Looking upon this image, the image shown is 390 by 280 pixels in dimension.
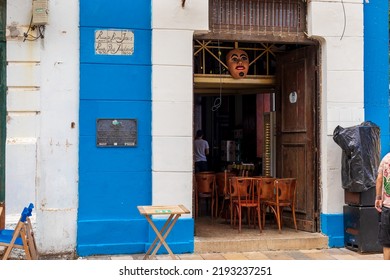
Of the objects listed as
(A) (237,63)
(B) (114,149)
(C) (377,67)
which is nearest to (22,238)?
(B) (114,149)

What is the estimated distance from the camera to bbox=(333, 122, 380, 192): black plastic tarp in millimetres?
8023

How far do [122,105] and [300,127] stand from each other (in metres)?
3.03

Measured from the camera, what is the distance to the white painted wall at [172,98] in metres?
8.07

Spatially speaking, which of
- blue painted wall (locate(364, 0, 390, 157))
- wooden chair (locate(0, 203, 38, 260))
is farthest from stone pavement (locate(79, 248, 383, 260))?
blue painted wall (locate(364, 0, 390, 157))

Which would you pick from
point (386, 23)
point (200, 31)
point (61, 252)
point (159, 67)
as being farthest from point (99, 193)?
point (386, 23)

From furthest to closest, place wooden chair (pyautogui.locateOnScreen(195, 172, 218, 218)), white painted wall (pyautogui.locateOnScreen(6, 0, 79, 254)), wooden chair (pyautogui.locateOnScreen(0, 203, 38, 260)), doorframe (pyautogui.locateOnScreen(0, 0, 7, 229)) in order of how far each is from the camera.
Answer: wooden chair (pyautogui.locateOnScreen(195, 172, 218, 218)) → doorframe (pyautogui.locateOnScreen(0, 0, 7, 229)) → white painted wall (pyautogui.locateOnScreen(6, 0, 79, 254)) → wooden chair (pyautogui.locateOnScreen(0, 203, 38, 260))

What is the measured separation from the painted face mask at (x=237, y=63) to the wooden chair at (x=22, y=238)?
4.20 metres

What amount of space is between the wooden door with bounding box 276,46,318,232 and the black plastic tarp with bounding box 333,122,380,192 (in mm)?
650

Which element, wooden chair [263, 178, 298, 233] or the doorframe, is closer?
the doorframe

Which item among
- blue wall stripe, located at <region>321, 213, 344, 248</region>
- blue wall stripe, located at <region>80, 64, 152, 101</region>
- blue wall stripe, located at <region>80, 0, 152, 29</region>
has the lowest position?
blue wall stripe, located at <region>321, 213, 344, 248</region>

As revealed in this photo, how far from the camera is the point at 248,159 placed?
13930 mm

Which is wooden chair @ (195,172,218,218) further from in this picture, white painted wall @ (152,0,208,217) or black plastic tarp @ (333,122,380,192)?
black plastic tarp @ (333,122,380,192)

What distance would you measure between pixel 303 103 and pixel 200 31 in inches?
84.4
